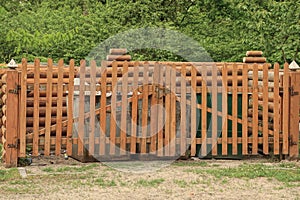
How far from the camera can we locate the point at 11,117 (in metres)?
8.84

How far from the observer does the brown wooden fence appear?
8.96 metres

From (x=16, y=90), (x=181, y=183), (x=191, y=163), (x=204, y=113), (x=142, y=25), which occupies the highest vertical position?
(x=142, y=25)

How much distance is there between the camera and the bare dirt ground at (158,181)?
23.5ft

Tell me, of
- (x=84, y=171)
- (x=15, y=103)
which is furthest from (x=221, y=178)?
(x=15, y=103)

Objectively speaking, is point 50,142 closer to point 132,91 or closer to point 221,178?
point 132,91

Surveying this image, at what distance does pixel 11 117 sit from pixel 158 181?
2318 millimetres

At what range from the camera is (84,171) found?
337 inches

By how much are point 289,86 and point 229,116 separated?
3.22 ft

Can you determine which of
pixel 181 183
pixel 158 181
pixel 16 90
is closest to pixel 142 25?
pixel 16 90

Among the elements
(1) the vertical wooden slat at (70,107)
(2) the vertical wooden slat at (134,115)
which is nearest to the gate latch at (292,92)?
(2) the vertical wooden slat at (134,115)

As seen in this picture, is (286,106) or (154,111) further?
(286,106)

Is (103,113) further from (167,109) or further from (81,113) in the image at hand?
(167,109)

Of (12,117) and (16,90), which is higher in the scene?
(16,90)

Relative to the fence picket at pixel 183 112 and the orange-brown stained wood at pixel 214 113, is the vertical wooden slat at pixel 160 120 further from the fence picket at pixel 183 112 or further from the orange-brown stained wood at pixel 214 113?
the orange-brown stained wood at pixel 214 113
